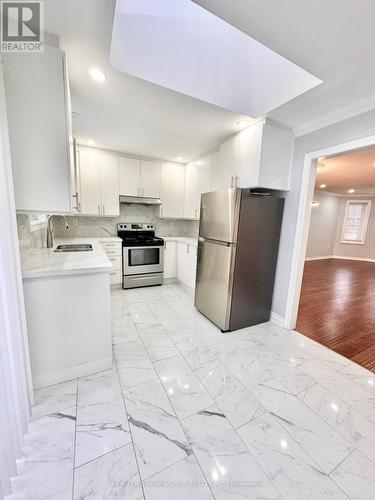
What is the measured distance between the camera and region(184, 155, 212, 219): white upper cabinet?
11.3 feet

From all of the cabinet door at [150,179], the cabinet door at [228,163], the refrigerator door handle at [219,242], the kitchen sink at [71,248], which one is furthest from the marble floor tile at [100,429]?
the cabinet door at [150,179]

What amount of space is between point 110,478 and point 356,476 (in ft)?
4.20

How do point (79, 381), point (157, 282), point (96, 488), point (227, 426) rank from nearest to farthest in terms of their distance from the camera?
point (96, 488), point (227, 426), point (79, 381), point (157, 282)

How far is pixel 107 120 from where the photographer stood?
7.85ft

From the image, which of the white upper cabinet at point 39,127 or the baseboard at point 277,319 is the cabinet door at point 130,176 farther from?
the baseboard at point 277,319

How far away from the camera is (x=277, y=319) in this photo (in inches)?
106

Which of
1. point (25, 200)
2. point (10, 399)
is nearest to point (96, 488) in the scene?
point (10, 399)

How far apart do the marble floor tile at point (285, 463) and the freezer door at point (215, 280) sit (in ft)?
3.80

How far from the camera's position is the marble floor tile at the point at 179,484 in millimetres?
966

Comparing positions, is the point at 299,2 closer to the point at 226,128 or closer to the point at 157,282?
the point at 226,128

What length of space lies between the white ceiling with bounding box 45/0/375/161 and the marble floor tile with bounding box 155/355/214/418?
2372mm

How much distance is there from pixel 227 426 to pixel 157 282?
2.81 m

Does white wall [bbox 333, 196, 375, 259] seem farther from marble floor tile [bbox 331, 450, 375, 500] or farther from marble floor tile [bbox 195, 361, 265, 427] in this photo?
marble floor tile [bbox 331, 450, 375, 500]

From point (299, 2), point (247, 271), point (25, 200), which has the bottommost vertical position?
point (247, 271)
